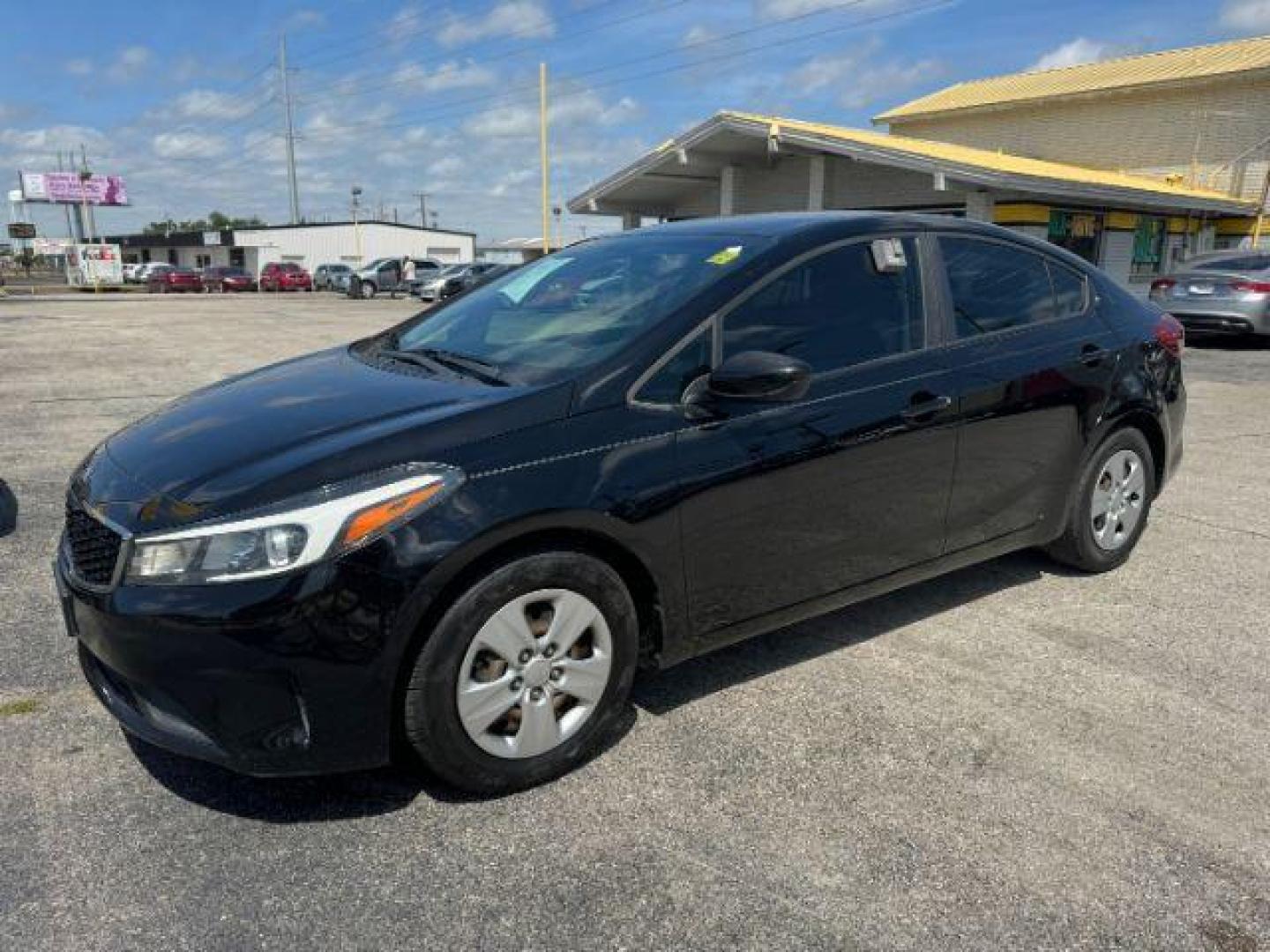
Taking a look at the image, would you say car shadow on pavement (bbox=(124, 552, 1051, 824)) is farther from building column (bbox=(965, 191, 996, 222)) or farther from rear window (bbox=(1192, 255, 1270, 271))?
building column (bbox=(965, 191, 996, 222))

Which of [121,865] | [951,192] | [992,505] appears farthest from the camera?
[951,192]

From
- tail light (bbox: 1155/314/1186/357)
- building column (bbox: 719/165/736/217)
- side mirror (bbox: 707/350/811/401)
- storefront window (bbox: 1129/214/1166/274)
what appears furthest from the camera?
building column (bbox: 719/165/736/217)

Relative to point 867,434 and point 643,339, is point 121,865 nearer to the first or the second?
point 643,339

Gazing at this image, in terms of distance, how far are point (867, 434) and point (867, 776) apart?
3.71 ft

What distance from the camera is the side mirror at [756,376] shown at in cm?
285

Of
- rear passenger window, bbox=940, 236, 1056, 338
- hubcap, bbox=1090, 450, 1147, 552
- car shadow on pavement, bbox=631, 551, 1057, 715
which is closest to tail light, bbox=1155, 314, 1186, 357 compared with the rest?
hubcap, bbox=1090, 450, 1147, 552

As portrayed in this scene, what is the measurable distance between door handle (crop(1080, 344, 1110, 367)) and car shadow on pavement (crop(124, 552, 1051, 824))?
1028 millimetres

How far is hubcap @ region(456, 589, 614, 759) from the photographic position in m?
2.60

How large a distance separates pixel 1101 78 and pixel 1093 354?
34151mm

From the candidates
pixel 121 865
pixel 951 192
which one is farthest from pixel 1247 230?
pixel 121 865

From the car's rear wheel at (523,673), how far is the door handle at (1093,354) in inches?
97.4

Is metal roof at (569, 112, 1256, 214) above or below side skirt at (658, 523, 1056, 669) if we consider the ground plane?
above

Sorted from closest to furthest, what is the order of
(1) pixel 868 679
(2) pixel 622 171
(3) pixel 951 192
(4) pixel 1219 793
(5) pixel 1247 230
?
1. (4) pixel 1219 793
2. (1) pixel 868 679
3. (3) pixel 951 192
4. (2) pixel 622 171
5. (5) pixel 1247 230

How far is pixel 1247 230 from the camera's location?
2692 cm
